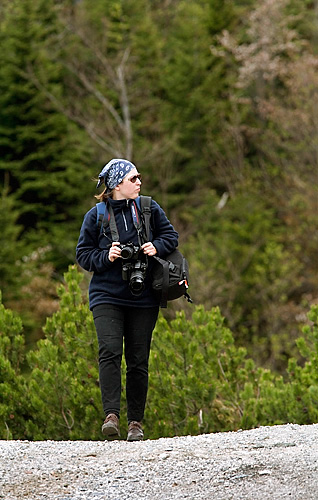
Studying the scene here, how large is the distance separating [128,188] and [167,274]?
0.63m

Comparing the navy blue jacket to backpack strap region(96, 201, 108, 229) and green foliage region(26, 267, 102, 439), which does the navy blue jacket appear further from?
green foliage region(26, 267, 102, 439)

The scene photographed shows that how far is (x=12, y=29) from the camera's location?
3038 cm

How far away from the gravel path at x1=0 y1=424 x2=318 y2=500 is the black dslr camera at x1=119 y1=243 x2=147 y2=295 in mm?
1002

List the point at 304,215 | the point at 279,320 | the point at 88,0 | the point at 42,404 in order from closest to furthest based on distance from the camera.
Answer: the point at 42,404 → the point at 279,320 → the point at 304,215 → the point at 88,0

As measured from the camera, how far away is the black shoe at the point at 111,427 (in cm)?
545

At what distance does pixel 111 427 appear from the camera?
5.44 m

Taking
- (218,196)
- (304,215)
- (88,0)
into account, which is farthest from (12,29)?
(304,215)

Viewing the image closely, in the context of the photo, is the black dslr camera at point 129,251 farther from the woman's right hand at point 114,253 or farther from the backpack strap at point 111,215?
the backpack strap at point 111,215

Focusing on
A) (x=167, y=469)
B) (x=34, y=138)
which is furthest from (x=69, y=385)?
(x=34, y=138)

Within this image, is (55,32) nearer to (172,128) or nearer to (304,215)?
(172,128)

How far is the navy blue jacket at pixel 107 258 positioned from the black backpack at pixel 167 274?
0.06m

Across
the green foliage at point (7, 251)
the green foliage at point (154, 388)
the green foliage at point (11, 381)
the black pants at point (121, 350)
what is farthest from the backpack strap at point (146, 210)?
the green foliage at point (7, 251)

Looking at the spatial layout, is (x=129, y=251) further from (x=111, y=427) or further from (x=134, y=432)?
(x=134, y=432)

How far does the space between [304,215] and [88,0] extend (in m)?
14.9
